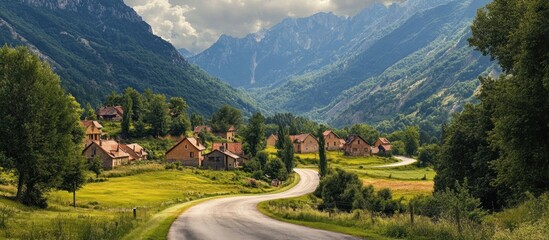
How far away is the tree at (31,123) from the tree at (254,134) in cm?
9910

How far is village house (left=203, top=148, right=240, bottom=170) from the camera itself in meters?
132

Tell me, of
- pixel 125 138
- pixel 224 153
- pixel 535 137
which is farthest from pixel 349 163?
pixel 535 137

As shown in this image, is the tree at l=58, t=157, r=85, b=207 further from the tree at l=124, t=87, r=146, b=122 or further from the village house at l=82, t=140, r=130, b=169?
the tree at l=124, t=87, r=146, b=122

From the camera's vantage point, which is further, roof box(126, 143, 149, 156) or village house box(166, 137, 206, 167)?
roof box(126, 143, 149, 156)

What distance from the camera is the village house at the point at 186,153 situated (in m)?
132

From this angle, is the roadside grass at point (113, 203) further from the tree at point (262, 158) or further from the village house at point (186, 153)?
the village house at point (186, 153)

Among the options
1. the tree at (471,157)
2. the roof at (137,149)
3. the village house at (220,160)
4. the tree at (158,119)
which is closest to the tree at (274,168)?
the village house at (220,160)

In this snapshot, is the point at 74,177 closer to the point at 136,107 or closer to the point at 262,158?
the point at 262,158

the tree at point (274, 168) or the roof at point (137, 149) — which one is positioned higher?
the roof at point (137, 149)

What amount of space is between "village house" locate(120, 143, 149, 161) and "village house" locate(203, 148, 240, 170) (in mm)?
20508

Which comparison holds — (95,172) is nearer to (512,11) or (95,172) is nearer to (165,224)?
(165,224)

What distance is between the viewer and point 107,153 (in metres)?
118

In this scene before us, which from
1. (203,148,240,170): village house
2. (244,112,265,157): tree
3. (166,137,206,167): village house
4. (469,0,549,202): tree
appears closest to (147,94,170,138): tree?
(244,112,265,157): tree

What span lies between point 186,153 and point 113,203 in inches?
2804
